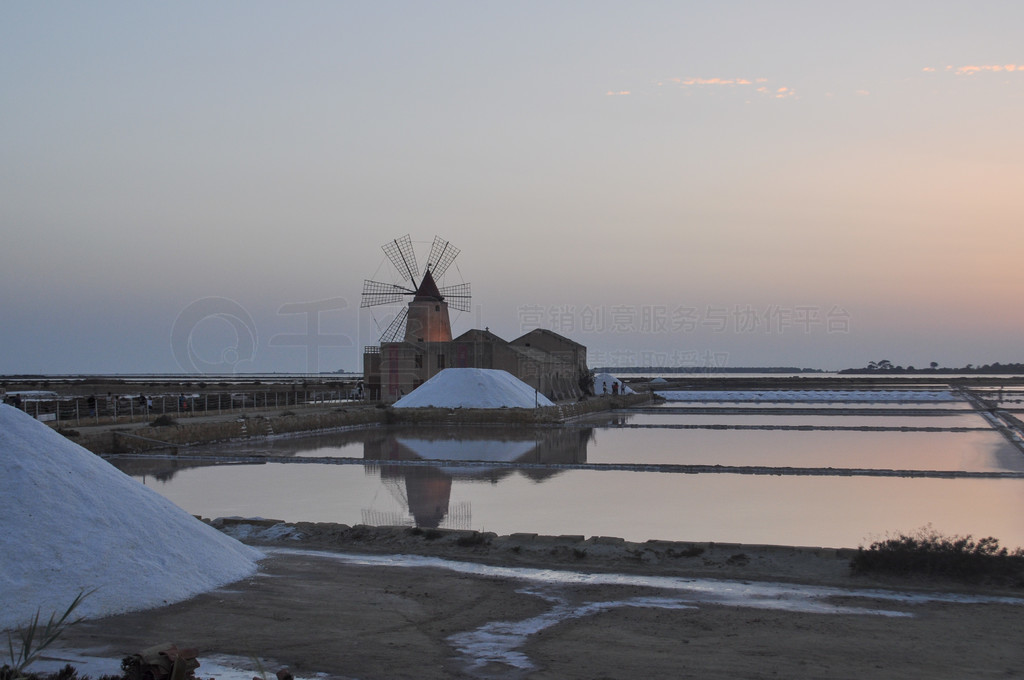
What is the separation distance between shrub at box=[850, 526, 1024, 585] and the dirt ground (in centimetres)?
13

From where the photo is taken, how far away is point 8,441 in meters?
4.58

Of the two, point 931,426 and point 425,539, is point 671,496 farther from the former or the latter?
point 931,426

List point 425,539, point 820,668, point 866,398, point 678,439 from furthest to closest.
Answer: point 866,398, point 678,439, point 425,539, point 820,668

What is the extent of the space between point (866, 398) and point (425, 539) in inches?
1282

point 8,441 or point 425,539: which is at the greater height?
point 8,441

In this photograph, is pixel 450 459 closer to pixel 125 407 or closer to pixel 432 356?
pixel 125 407

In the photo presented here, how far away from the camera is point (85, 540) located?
419cm

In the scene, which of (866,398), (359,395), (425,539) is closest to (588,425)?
(359,395)

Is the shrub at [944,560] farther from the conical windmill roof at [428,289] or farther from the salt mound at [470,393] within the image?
the conical windmill roof at [428,289]

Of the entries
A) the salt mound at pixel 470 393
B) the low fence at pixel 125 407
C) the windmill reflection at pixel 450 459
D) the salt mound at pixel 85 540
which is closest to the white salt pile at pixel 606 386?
the low fence at pixel 125 407

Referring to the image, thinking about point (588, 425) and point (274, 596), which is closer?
point (274, 596)

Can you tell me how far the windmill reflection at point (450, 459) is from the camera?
767cm

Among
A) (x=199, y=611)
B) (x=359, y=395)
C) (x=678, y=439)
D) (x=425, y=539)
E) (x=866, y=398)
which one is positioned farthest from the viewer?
(x=866, y=398)

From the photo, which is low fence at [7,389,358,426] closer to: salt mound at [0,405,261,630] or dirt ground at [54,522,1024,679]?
salt mound at [0,405,261,630]
